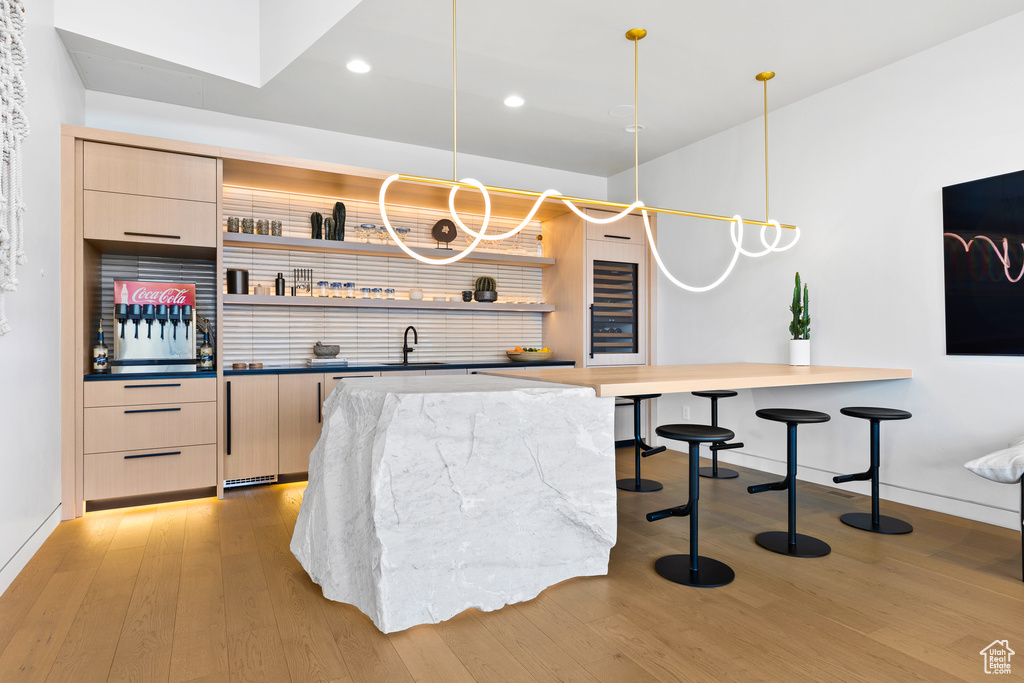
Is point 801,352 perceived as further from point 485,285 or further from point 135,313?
point 135,313

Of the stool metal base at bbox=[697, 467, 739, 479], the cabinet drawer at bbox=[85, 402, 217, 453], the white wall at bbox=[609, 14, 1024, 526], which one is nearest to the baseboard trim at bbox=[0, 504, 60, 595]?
the cabinet drawer at bbox=[85, 402, 217, 453]

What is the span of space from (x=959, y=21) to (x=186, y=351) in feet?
16.2

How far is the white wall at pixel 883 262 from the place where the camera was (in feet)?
10.2

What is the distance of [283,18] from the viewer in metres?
3.49

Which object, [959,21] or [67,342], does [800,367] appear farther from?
[67,342]

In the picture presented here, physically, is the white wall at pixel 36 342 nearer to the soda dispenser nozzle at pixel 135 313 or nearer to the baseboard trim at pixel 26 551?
the baseboard trim at pixel 26 551

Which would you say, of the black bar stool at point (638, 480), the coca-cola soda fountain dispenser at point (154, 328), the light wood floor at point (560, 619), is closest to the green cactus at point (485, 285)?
the black bar stool at point (638, 480)

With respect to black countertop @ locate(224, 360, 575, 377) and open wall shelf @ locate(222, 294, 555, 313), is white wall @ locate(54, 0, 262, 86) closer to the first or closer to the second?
open wall shelf @ locate(222, 294, 555, 313)

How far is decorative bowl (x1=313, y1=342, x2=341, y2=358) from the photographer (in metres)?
4.45

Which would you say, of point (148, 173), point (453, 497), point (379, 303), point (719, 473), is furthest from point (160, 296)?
point (719, 473)

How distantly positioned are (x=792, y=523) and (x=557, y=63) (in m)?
2.88

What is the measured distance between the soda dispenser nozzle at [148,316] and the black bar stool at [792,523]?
3.70 meters

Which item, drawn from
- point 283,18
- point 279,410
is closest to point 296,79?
point 283,18

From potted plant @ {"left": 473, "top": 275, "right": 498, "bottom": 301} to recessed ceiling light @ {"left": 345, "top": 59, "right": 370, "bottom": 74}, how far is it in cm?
201
